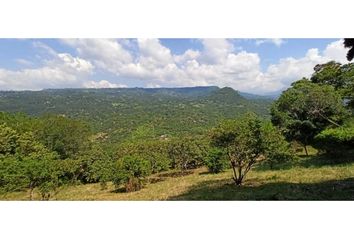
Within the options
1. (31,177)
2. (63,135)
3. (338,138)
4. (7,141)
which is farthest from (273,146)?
(63,135)

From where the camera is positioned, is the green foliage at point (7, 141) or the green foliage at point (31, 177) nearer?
the green foliage at point (31, 177)

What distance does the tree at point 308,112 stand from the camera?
83.5 feet

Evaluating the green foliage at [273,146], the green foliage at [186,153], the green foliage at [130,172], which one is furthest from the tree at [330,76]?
the green foliage at [130,172]

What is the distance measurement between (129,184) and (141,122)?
334ft

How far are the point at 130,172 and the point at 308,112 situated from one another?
14.1m

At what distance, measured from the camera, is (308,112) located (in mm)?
26594

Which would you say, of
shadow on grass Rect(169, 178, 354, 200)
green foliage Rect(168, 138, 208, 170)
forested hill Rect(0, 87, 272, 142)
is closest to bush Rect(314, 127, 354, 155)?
shadow on grass Rect(169, 178, 354, 200)

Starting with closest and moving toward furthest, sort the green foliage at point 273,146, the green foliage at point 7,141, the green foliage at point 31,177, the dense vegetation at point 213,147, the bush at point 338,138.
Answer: the green foliage at point 273,146 < the dense vegetation at point 213,147 < the green foliage at point 31,177 < the bush at point 338,138 < the green foliage at point 7,141

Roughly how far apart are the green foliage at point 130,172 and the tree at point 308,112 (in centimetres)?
1210

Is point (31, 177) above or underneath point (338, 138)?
underneath

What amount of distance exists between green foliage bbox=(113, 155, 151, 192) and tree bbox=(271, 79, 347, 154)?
12.1 m

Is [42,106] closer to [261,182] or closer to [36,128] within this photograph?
[36,128]

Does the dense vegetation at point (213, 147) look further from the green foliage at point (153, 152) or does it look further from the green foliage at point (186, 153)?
the green foliage at point (153, 152)

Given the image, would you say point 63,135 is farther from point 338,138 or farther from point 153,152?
point 338,138
